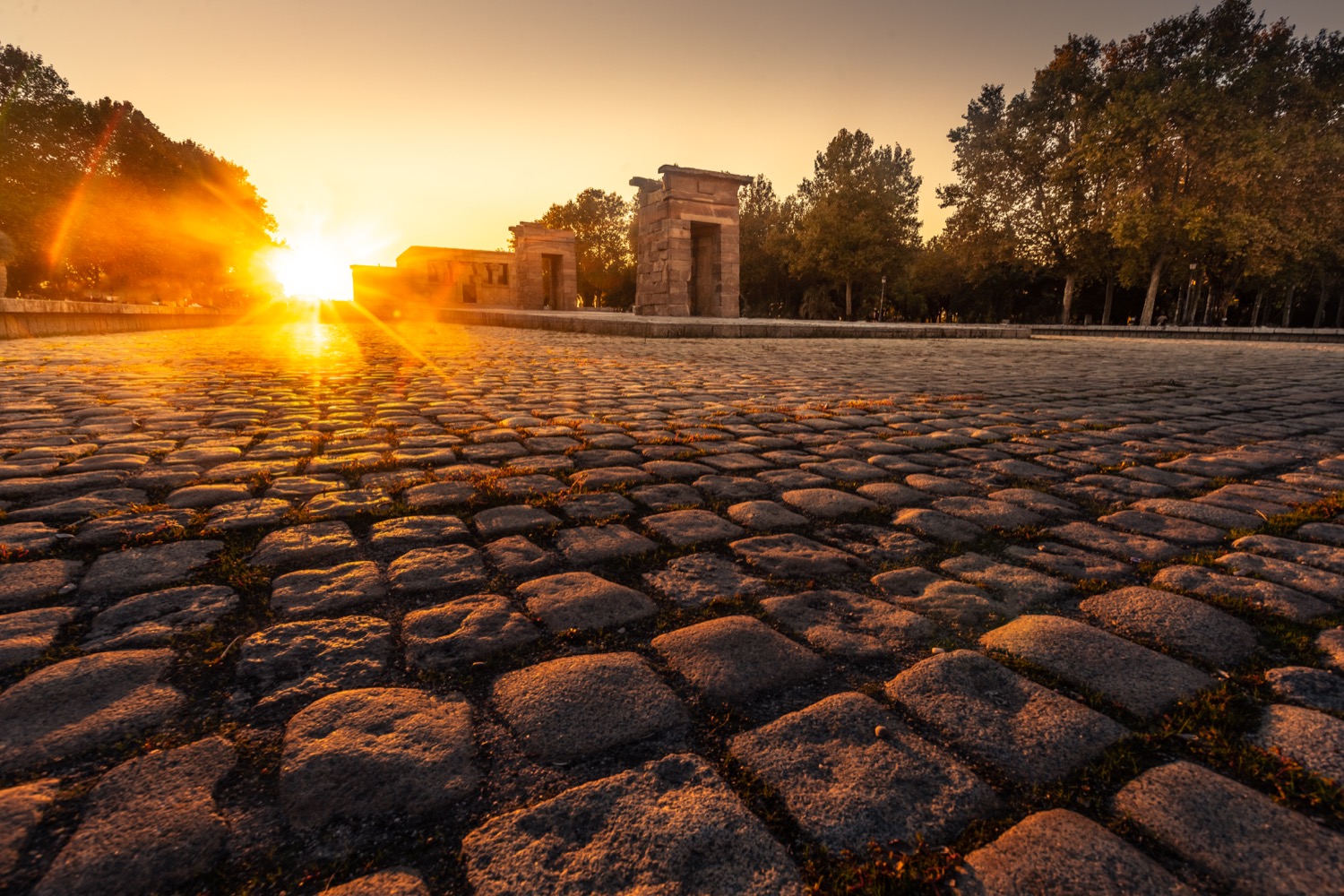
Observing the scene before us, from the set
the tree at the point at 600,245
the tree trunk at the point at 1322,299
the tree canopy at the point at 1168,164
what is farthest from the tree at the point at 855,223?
the tree trunk at the point at 1322,299

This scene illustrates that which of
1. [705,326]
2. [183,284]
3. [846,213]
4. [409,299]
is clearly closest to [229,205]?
[183,284]

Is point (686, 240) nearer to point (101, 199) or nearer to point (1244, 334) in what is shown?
point (1244, 334)

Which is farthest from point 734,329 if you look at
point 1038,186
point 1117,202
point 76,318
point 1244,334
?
point 1038,186

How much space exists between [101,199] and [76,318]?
78.5 ft

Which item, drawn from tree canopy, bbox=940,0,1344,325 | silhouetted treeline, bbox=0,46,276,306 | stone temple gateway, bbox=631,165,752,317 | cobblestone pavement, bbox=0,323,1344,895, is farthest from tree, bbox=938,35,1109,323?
silhouetted treeline, bbox=0,46,276,306

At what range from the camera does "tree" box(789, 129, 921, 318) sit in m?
34.5

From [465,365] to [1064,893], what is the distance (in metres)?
7.29

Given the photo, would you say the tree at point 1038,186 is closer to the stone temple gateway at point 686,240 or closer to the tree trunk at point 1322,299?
the tree trunk at point 1322,299

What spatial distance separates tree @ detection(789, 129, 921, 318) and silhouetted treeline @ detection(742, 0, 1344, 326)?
0.40 feet

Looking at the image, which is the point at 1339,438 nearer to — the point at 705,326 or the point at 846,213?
the point at 705,326

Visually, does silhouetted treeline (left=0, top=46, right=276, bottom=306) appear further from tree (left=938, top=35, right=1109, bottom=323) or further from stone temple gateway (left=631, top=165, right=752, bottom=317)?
tree (left=938, top=35, right=1109, bottom=323)

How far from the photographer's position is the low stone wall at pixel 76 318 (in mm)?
10453

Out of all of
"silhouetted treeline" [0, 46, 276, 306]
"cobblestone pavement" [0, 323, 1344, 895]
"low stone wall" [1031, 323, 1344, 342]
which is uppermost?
"silhouetted treeline" [0, 46, 276, 306]

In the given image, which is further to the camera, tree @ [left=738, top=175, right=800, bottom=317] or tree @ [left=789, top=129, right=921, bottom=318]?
tree @ [left=738, top=175, right=800, bottom=317]
